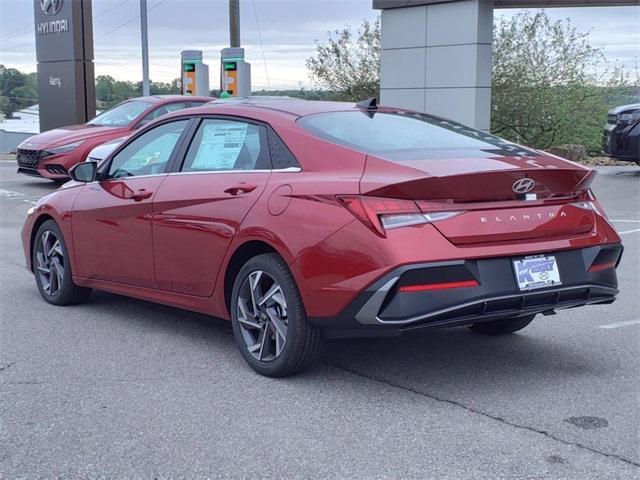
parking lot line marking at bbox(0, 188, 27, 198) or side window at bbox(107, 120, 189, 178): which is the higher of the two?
side window at bbox(107, 120, 189, 178)

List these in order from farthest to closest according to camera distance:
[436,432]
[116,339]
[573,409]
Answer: [116,339] → [573,409] → [436,432]

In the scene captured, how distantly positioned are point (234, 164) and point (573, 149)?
15.4 m

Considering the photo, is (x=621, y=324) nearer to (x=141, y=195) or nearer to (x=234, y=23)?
(x=141, y=195)

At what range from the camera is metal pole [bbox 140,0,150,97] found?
24.9 m

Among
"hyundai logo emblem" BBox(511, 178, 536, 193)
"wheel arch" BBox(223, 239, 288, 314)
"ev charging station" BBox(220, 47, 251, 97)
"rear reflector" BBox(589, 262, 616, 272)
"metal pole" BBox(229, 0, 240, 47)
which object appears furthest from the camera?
"metal pole" BBox(229, 0, 240, 47)

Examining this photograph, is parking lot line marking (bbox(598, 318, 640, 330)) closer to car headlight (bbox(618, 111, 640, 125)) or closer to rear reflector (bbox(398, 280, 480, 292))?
rear reflector (bbox(398, 280, 480, 292))

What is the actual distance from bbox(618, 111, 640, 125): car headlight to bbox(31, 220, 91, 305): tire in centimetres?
1092

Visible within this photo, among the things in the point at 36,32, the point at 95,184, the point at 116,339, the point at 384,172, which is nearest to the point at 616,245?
the point at 384,172

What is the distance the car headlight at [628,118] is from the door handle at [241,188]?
11390 mm

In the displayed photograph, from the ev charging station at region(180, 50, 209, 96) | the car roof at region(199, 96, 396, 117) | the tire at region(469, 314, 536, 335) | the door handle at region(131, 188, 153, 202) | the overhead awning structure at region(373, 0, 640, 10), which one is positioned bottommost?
the tire at region(469, 314, 536, 335)

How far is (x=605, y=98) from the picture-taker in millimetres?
25219

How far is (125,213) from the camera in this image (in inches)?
239

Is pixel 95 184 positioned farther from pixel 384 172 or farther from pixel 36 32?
pixel 36 32

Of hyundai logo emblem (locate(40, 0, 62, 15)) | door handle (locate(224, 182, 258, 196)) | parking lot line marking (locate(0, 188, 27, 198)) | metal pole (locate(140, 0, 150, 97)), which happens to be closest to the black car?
parking lot line marking (locate(0, 188, 27, 198))
